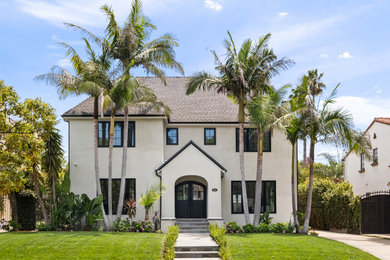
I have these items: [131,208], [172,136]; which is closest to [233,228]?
[131,208]

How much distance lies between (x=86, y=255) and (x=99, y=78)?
9.08 meters

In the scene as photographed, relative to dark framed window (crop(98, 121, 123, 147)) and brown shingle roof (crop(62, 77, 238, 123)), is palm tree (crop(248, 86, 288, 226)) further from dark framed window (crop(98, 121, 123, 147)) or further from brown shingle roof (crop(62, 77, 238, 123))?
dark framed window (crop(98, 121, 123, 147))

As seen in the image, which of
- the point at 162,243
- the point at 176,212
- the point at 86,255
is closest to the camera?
the point at 86,255

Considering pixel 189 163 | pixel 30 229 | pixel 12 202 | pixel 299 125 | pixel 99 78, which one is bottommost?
pixel 30 229

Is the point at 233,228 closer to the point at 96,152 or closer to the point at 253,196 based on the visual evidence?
the point at 253,196

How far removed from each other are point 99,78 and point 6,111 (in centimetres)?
447

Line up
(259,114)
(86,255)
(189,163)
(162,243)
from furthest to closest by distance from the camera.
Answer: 1. (189,163)
2. (259,114)
3. (162,243)
4. (86,255)

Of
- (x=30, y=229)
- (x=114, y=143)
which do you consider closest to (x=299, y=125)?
(x=114, y=143)

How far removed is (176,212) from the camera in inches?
921

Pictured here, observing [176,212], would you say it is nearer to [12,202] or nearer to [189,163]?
[189,163]

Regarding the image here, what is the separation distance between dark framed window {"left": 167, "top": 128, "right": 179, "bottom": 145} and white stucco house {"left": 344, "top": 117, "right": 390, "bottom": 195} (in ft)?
39.6

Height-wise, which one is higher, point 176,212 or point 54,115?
point 54,115

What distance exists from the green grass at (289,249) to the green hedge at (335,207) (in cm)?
801

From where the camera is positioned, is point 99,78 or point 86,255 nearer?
point 86,255
